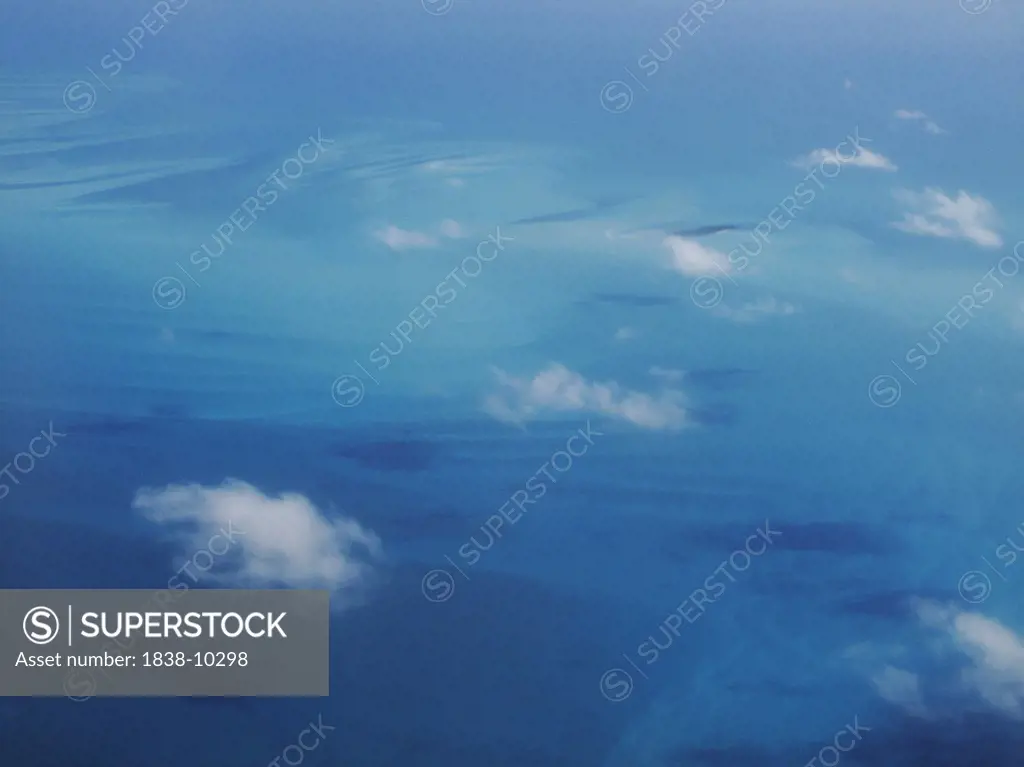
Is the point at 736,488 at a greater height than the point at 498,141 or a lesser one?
lesser

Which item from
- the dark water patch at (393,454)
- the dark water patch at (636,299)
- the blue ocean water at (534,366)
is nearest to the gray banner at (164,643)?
the blue ocean water at (534,366)

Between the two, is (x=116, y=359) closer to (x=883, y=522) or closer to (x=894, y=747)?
(x=883, y=522)

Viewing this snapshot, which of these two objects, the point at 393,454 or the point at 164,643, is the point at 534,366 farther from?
the point at 164,643

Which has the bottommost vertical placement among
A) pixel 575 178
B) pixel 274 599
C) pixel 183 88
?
pixel 274 599

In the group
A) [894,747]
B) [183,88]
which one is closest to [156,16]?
[183,88]

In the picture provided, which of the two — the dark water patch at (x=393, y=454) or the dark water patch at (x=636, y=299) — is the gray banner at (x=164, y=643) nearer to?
the dark water patch at (x=393, y=454)

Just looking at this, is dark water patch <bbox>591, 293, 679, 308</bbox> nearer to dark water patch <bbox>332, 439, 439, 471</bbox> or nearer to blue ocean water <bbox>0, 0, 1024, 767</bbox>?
blue ocean water <bbox>0, 0, 1024, 767</bbox>
